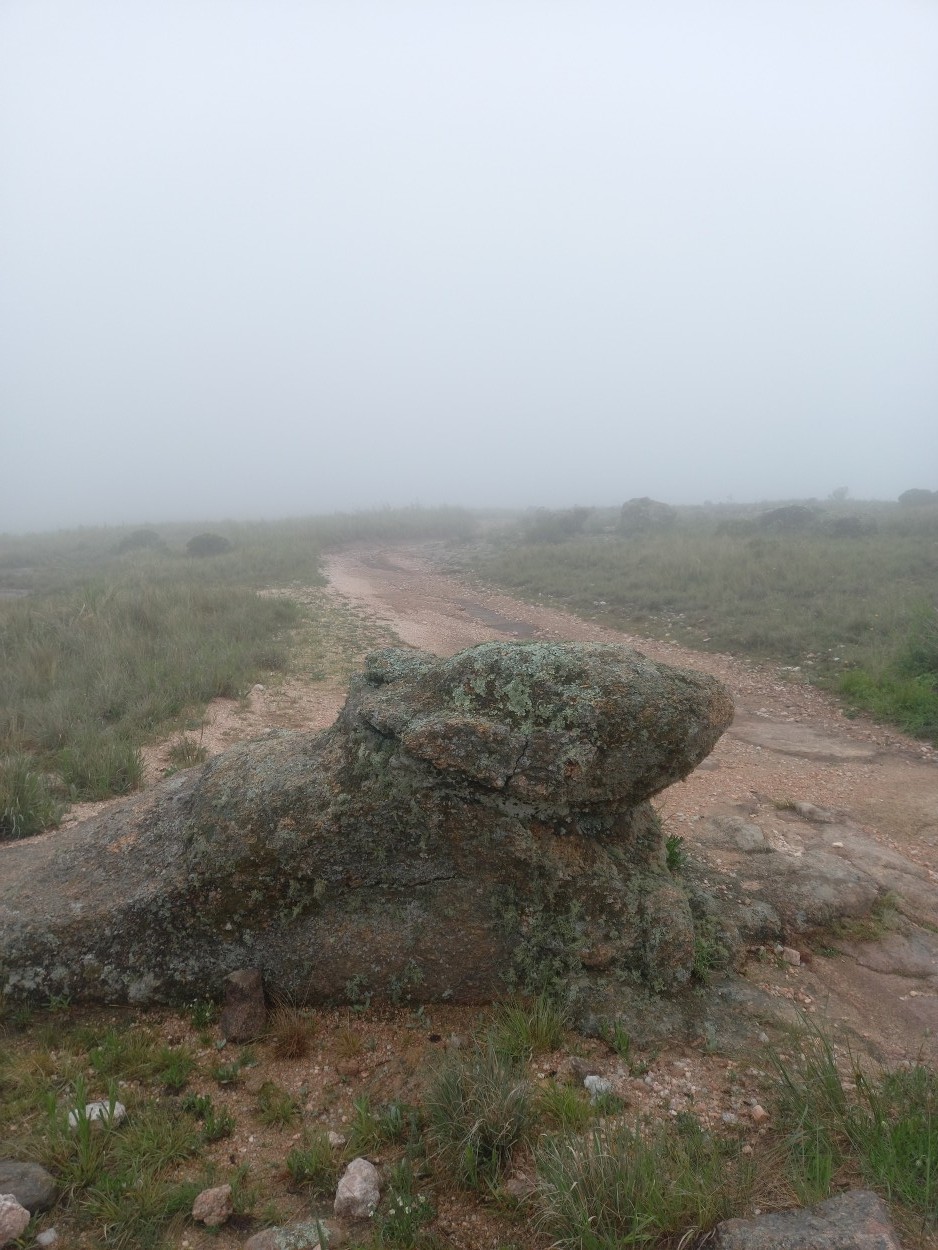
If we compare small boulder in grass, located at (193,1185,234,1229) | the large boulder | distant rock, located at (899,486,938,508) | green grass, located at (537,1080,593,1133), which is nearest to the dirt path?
the large boulder

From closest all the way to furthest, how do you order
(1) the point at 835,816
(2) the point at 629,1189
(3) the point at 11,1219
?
(2) the point at 629,1189 < (3) the point at 11,1219 < (1) the point at 835,816

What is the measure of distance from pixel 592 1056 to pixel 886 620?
12.1 metres

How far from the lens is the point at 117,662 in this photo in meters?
10.3

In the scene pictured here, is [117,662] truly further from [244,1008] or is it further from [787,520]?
[787,520]

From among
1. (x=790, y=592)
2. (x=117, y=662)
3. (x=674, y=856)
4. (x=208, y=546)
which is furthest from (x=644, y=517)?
(x=674, y=856)

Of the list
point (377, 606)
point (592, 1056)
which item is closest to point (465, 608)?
point (377, 606)

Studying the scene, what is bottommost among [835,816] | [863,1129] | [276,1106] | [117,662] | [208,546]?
[835,816]

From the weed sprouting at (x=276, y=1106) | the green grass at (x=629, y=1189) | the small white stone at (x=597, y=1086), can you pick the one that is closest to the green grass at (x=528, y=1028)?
the small white stone at (x=597, y=1086)

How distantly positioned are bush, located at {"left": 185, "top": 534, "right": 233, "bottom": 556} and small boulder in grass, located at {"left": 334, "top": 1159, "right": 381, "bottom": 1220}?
2788 centimetres

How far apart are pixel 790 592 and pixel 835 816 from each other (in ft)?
34.6

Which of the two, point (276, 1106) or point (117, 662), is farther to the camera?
point (117, 662)

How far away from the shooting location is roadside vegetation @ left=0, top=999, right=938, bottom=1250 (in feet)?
7.49

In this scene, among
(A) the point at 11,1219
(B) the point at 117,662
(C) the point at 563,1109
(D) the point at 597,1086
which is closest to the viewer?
(A) the point at 11,1219

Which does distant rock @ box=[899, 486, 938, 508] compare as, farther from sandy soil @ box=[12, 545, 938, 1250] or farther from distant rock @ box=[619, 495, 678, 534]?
sandy soil @ box=[12, 545, 938, 1250]
